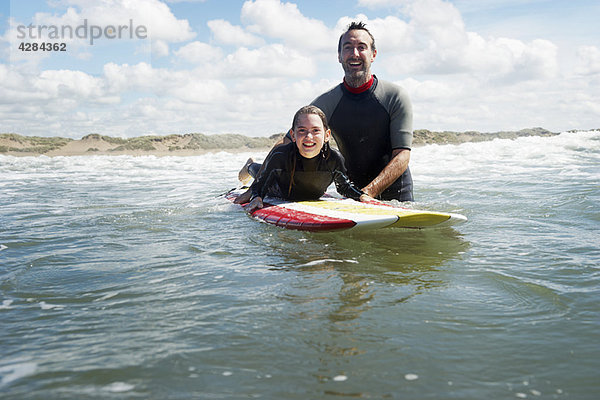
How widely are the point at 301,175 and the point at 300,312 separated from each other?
2.88 metres

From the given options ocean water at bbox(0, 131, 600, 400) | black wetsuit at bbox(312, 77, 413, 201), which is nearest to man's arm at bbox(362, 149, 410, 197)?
black wetsuit at bbox(312, 77, 413, 201)

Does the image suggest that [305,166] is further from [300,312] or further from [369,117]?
[300,312]

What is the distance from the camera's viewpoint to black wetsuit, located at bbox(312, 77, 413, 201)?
5043 mm

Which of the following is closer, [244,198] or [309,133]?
[309,133]

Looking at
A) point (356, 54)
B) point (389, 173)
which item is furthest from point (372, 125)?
point (356, 54)

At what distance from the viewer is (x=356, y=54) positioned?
4.92 metres

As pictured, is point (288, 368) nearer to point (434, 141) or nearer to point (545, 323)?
point (545, 323)

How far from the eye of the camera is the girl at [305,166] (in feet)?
15.0

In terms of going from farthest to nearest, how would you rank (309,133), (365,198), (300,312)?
(365,198) → (309,133) → (300,312)

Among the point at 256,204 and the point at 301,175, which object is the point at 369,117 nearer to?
the point at 301,175

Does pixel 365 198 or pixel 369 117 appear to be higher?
pixel 369 117

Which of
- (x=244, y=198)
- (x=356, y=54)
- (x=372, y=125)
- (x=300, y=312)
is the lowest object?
(x=300, y=312)

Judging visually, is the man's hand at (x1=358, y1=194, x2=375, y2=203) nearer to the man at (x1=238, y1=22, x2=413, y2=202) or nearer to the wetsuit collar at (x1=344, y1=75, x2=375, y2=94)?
the man at (x1=238, y1=22, x2=413, y2=202)

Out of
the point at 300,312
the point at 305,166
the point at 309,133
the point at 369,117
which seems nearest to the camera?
the point at 300,312
